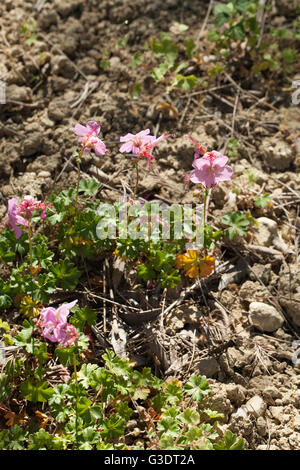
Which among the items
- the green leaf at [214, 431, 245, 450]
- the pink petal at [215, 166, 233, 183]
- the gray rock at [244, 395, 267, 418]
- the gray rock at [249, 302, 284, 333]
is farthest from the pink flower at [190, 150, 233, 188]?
the green leaf at [214, 431, 245, 450]

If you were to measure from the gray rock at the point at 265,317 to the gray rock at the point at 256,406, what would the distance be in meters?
0.46

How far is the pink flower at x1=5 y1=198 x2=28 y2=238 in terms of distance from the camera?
304 cm

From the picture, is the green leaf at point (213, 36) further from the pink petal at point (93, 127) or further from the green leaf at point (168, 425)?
the green leaf at point (168, 425)

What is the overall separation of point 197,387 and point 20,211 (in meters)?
1.40

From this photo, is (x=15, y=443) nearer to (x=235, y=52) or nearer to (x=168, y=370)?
(x=168, y=370)

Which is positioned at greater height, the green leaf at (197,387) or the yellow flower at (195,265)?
the yellow flower at (195,265)

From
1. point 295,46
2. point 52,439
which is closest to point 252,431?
point 52,439

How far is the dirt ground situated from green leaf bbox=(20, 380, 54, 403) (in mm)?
502

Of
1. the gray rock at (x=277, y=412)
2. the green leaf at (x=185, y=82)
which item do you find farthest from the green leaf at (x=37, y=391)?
the green leaf at (x=185, y=82)

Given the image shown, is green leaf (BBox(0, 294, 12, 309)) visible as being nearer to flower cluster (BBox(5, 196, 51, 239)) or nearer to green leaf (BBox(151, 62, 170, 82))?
flower cluster (BBox(5, 196, 51, 239))

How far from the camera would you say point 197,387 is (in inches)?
113

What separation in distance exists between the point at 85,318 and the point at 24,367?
45 cm

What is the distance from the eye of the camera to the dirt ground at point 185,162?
309 cm

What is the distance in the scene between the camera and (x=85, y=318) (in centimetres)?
304
